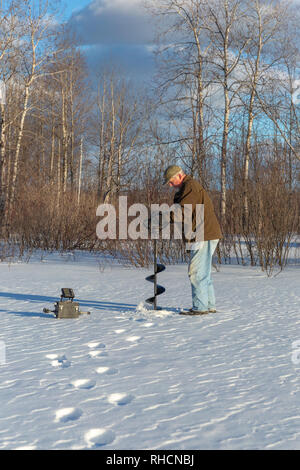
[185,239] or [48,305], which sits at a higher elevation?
[185,239]

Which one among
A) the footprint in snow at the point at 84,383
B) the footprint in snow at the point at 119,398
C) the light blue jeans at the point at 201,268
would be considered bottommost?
the footprint in snow at the point at 119,398

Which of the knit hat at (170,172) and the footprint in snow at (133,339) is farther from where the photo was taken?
the knit hat at (170,172)

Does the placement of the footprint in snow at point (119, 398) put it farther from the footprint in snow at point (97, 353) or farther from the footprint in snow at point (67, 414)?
the footprint in snow at point (97, 353)

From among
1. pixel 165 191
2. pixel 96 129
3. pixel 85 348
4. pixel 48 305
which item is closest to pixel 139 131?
pixel 96 129

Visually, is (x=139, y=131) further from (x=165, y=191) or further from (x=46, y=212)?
(x=165, y=191)

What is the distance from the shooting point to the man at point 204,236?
16.4 ft

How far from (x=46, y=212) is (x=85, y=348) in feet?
32.8

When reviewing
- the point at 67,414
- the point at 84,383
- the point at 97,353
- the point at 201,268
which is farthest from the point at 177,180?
the point at 67,414

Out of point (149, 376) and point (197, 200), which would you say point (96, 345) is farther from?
point (197, 200)

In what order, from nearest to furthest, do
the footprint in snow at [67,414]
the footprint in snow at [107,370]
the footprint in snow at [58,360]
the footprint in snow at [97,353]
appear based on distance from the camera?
the footprint in snow at [67,414], the footprint in snow at [107,370], the footprint in snow at [58,360], the footprint in snow at [97,353]

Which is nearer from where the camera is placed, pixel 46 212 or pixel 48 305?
pixel 48 305

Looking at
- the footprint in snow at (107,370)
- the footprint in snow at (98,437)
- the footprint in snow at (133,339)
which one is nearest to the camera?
the footprint in snow at (98,437)

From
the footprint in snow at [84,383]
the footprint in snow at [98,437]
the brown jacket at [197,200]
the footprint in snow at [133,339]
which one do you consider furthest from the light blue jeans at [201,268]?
the footprint in snow at [98,437]

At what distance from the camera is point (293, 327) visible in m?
4.89
